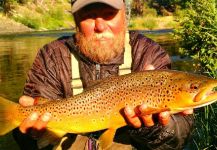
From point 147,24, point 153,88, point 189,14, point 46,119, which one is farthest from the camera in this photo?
point 147,24

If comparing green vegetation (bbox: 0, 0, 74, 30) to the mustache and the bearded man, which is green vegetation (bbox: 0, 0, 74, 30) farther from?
the mustache

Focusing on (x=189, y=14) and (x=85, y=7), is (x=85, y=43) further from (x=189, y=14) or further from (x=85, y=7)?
(x=189, y=14)

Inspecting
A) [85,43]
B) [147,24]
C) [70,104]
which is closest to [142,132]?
[70,104]

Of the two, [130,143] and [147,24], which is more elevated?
[130,143]

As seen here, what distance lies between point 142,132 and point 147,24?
1916 inches

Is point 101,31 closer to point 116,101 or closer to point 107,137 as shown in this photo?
point 116,101

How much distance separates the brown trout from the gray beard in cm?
62

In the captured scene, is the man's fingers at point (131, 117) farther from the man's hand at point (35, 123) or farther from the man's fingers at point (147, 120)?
the man's hand at point (35, 123)

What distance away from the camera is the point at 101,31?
4086 millimetres

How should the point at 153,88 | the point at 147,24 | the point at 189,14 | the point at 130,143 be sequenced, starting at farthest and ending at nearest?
the point at 147,24, the point at 189,14, the point at 130,143, the point at 153,88

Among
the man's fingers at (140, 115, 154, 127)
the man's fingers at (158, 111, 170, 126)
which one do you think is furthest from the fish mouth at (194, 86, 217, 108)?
the man's fingers at (140, 115, 154, 127)

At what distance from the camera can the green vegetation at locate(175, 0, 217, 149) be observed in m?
5.73

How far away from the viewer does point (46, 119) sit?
3.70 metres

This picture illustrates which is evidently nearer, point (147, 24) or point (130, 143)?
point (130, 143)
